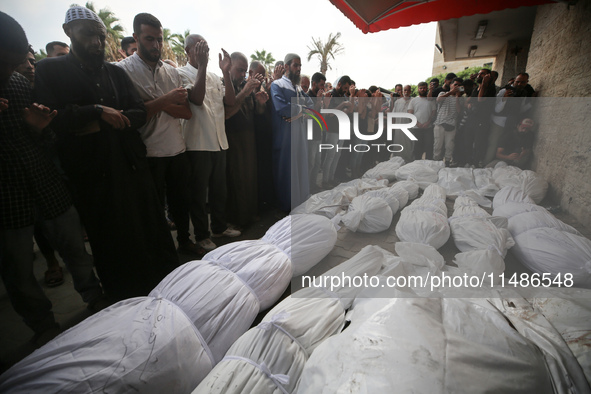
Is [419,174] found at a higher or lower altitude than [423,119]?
lower

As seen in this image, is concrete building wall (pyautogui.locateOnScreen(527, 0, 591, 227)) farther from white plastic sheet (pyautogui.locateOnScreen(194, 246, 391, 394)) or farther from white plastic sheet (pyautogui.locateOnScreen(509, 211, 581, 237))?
white plastic sheet (pyautogui.locateOnScreen(194, 246, 391, 394))

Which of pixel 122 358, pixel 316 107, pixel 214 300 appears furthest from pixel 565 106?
pixel 122 358

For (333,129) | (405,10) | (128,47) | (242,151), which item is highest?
(405,10)

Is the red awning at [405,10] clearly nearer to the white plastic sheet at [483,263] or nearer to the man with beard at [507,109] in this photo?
the man with beard at [507,109]

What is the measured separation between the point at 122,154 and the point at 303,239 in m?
1.32

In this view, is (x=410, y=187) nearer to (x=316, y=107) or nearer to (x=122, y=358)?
(x=316, y=107)

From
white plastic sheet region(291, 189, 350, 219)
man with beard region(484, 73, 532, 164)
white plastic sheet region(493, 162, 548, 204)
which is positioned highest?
man with beard region(484, 73, 532, 164)

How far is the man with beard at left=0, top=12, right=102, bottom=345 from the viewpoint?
1202mm

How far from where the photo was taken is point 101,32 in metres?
1.49

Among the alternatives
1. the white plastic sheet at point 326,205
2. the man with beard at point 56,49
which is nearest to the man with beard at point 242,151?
the white plastic sheet at point 326,205

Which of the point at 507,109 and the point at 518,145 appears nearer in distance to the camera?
the point at 518,145

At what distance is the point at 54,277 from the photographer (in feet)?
6.50

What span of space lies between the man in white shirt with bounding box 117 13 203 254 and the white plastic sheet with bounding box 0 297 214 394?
120cm

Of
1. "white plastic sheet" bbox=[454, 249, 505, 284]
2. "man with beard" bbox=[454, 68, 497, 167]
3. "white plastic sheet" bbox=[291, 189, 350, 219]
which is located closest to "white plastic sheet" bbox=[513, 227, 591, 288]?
"white plastic sheet" bbox=[454, 249, 505, 284]
